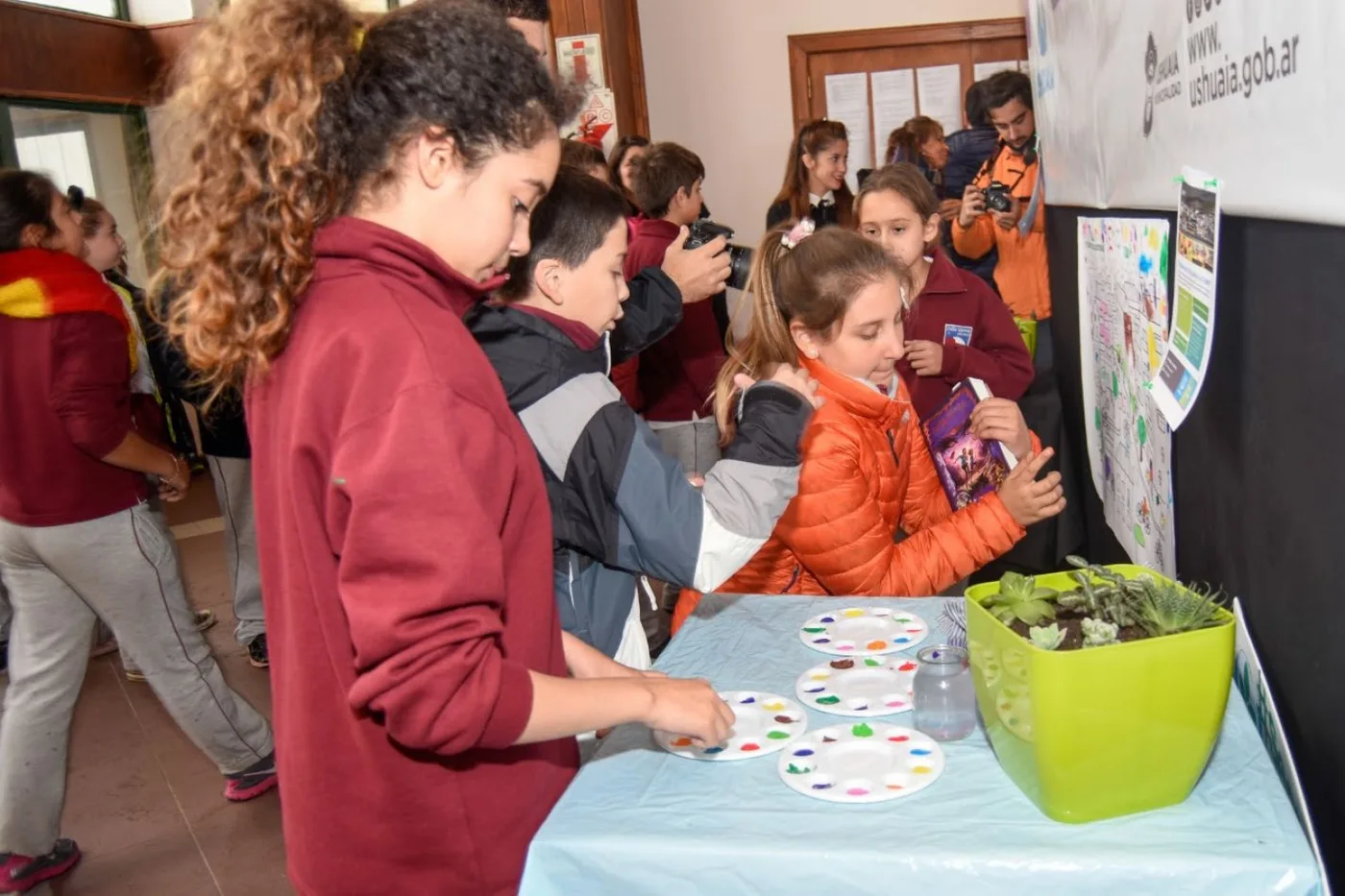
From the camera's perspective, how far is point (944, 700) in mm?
1130

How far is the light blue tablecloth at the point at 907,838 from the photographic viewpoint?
0.88 m

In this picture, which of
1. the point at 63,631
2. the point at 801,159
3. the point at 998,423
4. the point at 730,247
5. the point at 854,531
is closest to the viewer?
the point at 854,531

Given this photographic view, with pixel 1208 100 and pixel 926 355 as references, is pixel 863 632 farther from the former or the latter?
pixel 926 355

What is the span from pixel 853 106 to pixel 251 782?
4.63 metres

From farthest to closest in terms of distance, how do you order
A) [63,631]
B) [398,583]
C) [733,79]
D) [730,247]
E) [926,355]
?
[733,79], [926,355], [63,631], [730,247], [398,583]

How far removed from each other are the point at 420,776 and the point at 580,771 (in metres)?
0.19

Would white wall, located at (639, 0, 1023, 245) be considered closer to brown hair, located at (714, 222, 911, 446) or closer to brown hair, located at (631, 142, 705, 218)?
brown hair, located at (631, 142, 705, 218)

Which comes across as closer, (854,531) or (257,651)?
(854,531)

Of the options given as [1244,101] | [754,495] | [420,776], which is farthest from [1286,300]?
[420,776]

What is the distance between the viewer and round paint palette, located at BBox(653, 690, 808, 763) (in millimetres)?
1123

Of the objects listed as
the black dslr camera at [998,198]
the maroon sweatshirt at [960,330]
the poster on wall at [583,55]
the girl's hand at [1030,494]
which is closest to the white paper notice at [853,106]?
the poster on wall at [583,55]

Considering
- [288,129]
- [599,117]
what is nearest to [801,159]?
[599,117]

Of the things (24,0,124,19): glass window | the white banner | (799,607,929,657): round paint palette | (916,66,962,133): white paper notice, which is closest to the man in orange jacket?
the white banner

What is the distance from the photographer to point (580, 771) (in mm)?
1140
